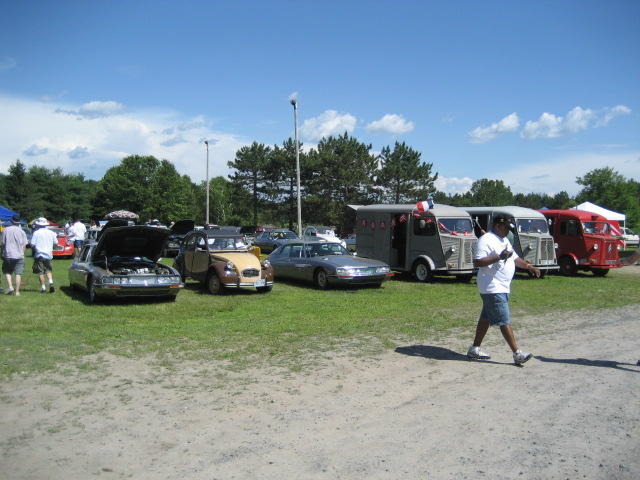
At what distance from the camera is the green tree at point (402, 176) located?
56938mm

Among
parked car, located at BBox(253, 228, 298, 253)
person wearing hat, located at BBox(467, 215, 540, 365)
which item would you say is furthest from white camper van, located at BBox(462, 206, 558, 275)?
parked car, located at BBox(253, 228, 298, 253)

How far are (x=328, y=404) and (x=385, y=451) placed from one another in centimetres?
130

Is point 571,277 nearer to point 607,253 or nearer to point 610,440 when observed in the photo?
point 607,253

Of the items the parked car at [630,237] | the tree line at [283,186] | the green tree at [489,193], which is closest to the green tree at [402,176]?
the tree line at [283,186]

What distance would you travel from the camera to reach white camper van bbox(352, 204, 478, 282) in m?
17.8

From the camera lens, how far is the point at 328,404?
228 inches

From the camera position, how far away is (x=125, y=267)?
13.1 m

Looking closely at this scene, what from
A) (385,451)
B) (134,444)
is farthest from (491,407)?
(134,444)

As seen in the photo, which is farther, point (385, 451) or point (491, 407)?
point (491, 407)

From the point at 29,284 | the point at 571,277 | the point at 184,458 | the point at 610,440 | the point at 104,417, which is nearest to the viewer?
the point at 184,458

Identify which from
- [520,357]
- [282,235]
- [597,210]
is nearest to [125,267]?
[520,357]

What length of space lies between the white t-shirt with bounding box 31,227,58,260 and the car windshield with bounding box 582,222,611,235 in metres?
18.1

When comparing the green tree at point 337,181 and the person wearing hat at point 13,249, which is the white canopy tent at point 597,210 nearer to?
the green tree at point 337,181

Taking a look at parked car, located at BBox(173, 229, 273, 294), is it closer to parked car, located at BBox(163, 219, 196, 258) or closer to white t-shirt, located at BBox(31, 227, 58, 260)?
white t-shirt, located at BBox(31, 227, 58, 260)
